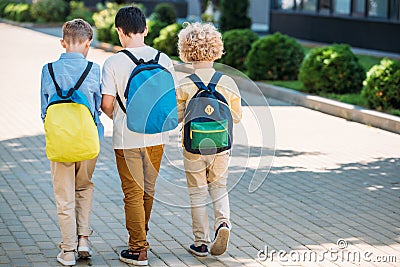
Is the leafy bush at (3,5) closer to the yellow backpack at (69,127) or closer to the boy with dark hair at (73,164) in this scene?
the boy with dark hair at (73,164)

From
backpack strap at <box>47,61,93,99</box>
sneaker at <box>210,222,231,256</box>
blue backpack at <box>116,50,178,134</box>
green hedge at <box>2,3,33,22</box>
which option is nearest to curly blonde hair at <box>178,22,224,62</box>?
blue backpack at <box>116,50,178,134</box>

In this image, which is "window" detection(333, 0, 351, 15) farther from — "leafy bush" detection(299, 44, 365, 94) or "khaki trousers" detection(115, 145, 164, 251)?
"khaki trousers" detection(115, 145, 164, 251)

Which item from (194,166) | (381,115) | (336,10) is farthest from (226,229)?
(336,10)

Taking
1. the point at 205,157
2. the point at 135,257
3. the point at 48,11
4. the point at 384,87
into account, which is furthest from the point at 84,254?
the point at 48,11

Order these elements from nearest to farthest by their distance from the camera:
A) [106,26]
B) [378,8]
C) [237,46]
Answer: [237,46]
[378,8]
[106,26]

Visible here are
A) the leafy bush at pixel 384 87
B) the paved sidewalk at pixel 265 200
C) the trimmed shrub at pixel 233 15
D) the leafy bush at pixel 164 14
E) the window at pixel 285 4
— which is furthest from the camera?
the leafy bush at pixel 164 14

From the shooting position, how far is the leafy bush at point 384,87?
12.0 metres

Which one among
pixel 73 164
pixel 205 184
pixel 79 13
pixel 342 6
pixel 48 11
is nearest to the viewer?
pixel 73 164

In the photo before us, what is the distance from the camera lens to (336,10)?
24.3m

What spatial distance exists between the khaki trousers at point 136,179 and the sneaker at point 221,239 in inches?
19.1

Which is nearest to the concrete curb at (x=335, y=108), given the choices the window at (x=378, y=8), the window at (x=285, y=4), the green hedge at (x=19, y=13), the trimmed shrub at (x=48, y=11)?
the window at (x=378, y=8)

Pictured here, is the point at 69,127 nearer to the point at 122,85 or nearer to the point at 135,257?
the point at 122,85

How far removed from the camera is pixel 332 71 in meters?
13.9

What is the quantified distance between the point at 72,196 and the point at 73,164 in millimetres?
228
